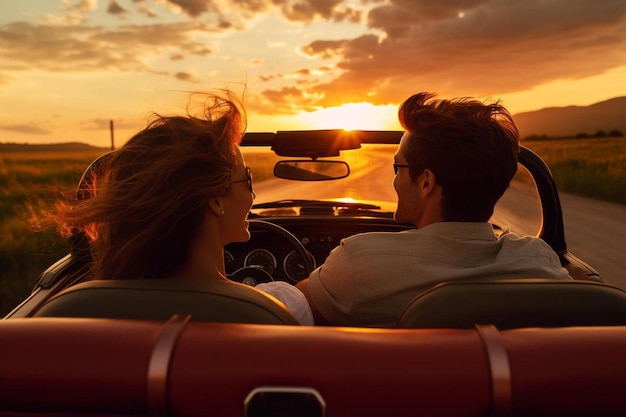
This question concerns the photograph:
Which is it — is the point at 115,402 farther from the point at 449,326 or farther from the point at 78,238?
the point at 78,238

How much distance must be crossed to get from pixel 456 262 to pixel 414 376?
3.19 feet

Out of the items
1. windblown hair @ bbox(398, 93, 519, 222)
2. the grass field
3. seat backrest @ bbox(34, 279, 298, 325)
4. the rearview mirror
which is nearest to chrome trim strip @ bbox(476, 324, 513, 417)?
seat backrest @ bbox(34, 279, 298, 325)

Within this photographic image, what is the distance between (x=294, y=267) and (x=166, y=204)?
2247 millimetres

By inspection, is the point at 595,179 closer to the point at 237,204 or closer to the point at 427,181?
the point at 427,181

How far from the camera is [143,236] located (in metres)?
2.00

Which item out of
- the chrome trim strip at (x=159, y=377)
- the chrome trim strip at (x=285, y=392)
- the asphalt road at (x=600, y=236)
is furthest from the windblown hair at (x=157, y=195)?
the asphalt road at (x=600, y=236)

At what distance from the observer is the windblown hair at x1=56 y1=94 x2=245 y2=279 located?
6.57ft

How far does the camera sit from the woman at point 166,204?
79.0 inches

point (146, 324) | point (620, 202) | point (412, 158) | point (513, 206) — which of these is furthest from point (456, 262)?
point (620, 202)

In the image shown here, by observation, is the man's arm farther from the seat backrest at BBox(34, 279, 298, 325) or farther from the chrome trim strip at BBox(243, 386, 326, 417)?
the chrome trim strip at BBox(243, 386, 326, 417)

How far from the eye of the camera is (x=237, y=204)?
2.28 m

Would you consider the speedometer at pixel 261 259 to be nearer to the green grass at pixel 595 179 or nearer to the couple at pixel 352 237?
the couple at pixel 352 237

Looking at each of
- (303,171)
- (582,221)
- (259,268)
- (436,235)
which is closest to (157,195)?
(436,235)

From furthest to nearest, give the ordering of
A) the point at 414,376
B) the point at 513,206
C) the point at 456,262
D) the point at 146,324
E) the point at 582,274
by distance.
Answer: the point at 513,206
the point at 582,274
the point at 456,262
the point at 146,324
the point at 414,376
